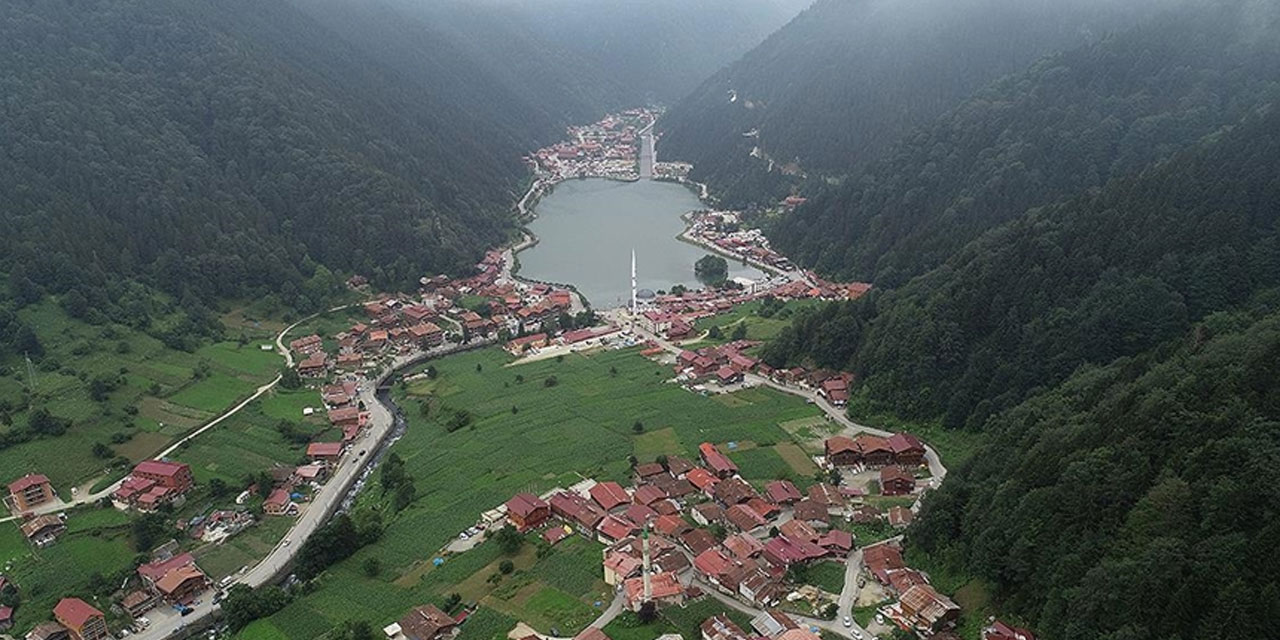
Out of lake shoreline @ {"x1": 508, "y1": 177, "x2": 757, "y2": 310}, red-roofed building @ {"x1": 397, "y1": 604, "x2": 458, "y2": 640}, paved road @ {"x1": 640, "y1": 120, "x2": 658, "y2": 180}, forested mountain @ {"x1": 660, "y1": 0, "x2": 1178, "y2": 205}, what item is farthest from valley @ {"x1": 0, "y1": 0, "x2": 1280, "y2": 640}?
paved road @ {"x1": 640, "y1": 120, "x2": 658, "y2": 180}

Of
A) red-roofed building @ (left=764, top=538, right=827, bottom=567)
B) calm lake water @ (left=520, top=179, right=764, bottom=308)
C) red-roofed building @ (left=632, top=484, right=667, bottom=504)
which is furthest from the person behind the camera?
calm lake water @ (left=520, top=179, right=764, bottom=308)

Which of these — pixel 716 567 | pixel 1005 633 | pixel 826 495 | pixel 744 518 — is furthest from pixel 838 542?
pixel 1005 633

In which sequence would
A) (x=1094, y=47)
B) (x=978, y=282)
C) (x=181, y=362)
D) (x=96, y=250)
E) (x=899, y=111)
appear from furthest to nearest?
(x=899, y=111) < (x=1094, y=47) < (x=96, y=250) < (x=181, y=362) < (x=978, y=282)

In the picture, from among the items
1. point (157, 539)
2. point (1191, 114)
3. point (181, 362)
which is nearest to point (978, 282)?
point (1191, 114)

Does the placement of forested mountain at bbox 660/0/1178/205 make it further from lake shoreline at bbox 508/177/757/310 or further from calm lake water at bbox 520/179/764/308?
calm lake water at bbox 520/179/764/308

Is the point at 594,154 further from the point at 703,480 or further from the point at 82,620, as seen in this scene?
the point at 82,620

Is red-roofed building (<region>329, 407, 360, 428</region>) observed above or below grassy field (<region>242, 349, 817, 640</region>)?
below

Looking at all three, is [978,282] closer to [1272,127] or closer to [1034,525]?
[1272,127]

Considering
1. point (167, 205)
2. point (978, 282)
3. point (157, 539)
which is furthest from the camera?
point (167, 205)
